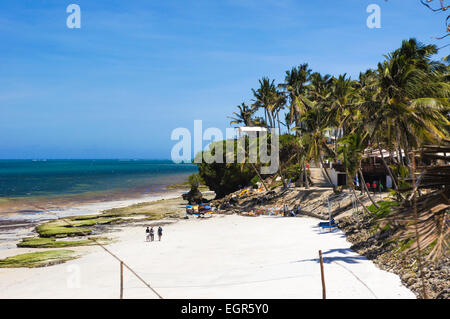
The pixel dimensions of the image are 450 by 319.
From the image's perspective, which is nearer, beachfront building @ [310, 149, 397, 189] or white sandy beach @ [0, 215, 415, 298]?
white sandy beach @ [0, 215, 415, 298]

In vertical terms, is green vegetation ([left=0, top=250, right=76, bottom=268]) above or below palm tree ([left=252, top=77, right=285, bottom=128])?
below

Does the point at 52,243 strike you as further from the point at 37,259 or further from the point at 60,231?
the point at 37,259

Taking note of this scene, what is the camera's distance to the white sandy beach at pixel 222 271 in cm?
1431

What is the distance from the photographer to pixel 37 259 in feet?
74.9

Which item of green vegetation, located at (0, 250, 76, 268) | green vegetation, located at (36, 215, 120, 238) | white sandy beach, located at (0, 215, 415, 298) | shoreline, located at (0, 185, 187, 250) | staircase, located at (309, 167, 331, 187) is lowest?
shoreline, located at (0, 185, 187, 250)

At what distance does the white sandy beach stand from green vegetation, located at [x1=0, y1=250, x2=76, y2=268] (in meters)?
0.90

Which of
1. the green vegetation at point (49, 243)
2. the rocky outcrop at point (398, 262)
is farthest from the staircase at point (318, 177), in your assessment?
the green vegetation at point (49, 243)

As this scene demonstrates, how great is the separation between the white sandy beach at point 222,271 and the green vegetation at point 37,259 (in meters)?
0.90

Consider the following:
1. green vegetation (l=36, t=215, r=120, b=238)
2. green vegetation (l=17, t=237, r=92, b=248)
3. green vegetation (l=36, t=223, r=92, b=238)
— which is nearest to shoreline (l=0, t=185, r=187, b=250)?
green vegetation (l=17, t=237, r=92, b=248)

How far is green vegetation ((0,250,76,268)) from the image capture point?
858 inches

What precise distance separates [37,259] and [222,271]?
1290 centimetres

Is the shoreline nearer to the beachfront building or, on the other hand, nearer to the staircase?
the beachfront building

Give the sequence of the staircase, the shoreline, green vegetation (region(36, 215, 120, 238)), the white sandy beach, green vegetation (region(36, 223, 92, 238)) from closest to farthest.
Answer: the white sandy beach < the shoreline < green vegetation (region(36, 223, 92, 238)) < green vegetation (region(36, 215, 120, 238)) < the staircase

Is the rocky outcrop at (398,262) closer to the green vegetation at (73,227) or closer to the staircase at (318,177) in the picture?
the green vegetation at (73,227)
